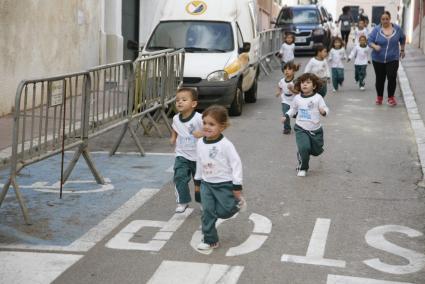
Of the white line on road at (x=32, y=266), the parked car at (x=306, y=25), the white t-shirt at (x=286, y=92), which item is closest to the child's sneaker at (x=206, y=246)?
the white line on road at (x=32, y=266)

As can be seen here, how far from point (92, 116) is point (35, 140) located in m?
1.56

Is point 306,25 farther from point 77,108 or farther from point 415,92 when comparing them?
point 77,108

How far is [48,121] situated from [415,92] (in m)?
11.4

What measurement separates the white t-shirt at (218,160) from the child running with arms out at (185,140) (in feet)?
3.26

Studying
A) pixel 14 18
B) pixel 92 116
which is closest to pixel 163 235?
pixel 92 116

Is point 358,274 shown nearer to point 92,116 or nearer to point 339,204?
point 339,204

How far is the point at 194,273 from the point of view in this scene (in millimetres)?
5398

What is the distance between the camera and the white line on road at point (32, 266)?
5.25 metres

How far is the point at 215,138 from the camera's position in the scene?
6.05 metres

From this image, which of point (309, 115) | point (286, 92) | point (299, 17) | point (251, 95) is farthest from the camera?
point (299, 17)

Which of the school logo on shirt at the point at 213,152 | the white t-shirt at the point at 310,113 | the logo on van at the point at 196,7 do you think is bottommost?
the white t-shirt at the point at 310,113

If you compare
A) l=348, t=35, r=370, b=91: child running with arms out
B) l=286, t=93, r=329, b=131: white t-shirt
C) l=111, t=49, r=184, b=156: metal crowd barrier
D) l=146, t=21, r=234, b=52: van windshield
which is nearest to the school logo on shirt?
l=286, t=93, r=329, b=131: white t-shirt

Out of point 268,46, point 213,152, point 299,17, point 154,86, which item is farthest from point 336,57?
point 213,152

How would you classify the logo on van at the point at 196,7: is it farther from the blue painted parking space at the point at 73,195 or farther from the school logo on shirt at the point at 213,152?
the school logo on shirt at the point at 213,152
